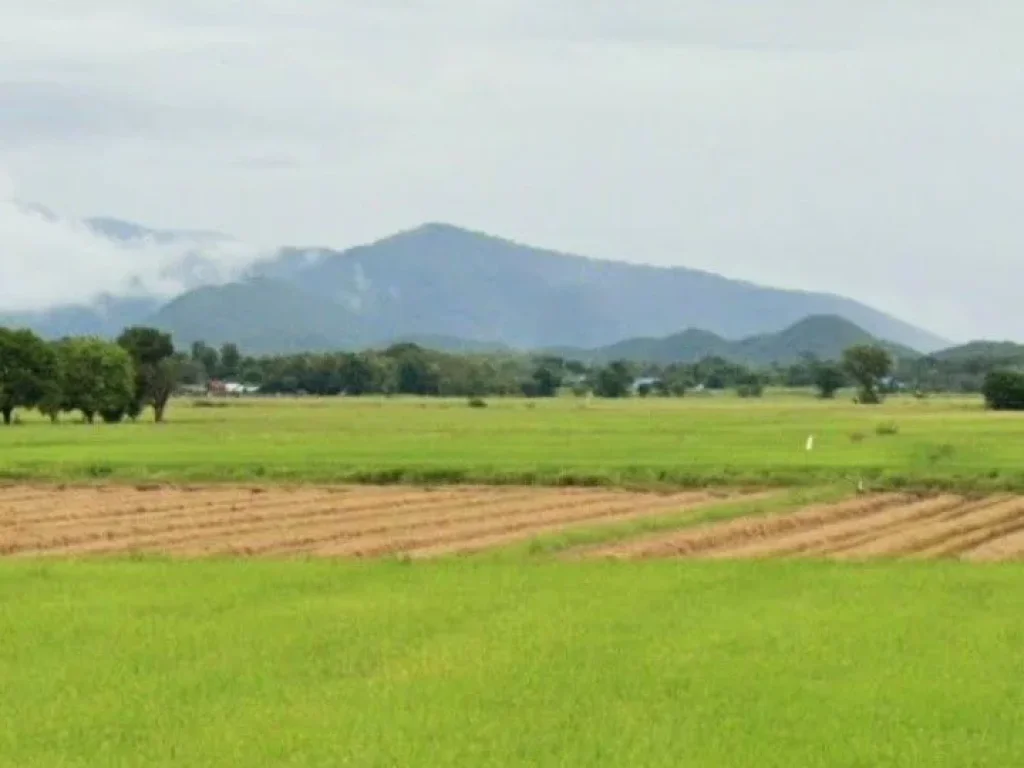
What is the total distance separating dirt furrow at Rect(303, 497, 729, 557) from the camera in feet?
73.2

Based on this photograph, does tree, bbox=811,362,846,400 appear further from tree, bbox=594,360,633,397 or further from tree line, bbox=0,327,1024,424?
tree, bbox=594,360,633,397

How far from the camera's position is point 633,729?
9.63 meters

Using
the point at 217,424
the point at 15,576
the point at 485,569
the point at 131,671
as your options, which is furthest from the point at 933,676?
the point at 217,424

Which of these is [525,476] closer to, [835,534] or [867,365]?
[835,534]

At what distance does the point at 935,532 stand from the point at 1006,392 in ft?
236

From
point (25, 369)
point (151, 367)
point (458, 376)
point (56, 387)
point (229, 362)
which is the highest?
point (229, 362)

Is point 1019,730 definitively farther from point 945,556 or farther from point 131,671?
point 945,556

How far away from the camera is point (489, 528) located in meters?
25.6

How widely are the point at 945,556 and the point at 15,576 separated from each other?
11.7m

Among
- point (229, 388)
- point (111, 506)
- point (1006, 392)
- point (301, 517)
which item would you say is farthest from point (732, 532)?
point (229, 388)

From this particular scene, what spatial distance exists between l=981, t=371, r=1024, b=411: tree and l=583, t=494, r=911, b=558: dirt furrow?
216 ft

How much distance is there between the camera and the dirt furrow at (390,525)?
2253 centimetres

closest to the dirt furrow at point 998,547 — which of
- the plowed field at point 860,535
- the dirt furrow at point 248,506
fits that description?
the plowed field at point 860,535

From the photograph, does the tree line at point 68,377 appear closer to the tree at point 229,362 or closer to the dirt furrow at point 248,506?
the dirt furrow at point 248,506
